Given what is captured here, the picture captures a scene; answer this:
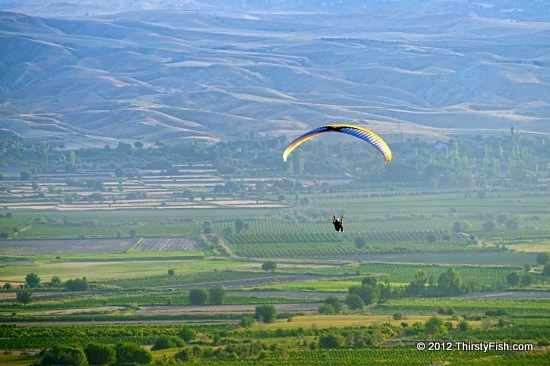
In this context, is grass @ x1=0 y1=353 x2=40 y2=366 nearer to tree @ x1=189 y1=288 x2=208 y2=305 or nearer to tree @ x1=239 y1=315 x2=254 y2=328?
tree @ x1=239 y1=315 x2=254 y2=328

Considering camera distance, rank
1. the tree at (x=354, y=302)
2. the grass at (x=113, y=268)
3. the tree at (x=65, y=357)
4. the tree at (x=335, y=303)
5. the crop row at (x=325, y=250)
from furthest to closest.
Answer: the crop row at (x=325, y=250)
the grass at (x=113, y=268)
the tree at (x=354, y=302)
the tree at (x=335, y=303)
the tree at (x=65, y=357)

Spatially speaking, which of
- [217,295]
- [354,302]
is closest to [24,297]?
[217,295]

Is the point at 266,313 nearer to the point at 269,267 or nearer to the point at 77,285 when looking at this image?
the point at 77,285

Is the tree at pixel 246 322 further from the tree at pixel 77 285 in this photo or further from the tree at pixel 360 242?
the tree at pixel 360 242

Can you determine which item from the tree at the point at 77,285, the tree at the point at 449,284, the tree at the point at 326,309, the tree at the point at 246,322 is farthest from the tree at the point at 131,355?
the tree at the point at 449,284

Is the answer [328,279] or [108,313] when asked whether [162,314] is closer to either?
[108,313]

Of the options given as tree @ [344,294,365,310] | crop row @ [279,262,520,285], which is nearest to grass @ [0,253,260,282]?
crop row @ [279,262,520,285]
